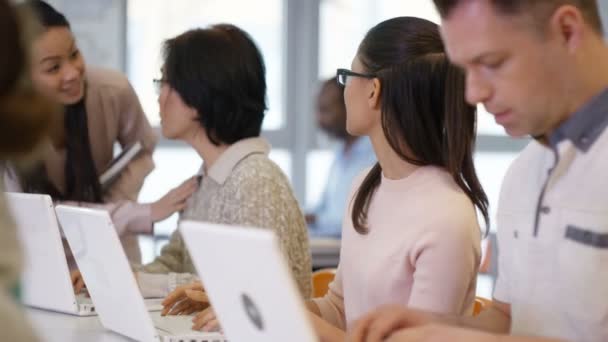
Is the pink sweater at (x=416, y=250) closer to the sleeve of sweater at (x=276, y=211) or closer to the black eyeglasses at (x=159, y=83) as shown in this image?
the sleeve of sweater at (x=276, y=211)

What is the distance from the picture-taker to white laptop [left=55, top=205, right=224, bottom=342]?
1.93 m

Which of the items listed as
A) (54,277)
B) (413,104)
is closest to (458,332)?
(413,104)

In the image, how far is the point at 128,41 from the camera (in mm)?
5844

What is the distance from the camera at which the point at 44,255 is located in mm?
2320

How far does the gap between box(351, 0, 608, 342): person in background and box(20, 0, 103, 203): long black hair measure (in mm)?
1744

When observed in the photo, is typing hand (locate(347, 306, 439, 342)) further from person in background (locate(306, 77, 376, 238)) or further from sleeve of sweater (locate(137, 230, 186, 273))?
person in background (locate(306, 77, 376, 238))

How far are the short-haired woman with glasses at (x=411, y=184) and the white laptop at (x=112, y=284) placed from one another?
33 centimetres

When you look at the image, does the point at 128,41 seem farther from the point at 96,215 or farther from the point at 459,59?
the point at 459,59

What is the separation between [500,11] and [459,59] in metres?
0.09

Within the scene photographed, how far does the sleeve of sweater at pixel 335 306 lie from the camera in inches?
84.4

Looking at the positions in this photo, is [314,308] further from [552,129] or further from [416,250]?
[552,129]

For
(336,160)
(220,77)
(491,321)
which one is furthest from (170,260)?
(336,160)

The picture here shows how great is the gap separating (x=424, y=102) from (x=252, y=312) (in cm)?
73

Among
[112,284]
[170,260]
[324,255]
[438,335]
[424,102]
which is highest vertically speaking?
[424,102]
